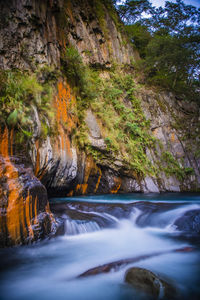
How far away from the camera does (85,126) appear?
8.28 metres

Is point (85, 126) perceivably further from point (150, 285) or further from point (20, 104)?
point (150, 285)

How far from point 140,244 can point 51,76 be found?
239 inches

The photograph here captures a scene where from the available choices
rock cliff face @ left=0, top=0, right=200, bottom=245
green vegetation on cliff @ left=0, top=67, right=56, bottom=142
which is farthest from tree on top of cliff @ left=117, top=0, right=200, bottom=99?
green vegetation on cliff @ left=0, top=67, right=56, bottom=142

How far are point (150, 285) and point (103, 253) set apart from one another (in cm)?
161

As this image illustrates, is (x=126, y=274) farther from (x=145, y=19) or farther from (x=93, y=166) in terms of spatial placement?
(x=145, y=19)

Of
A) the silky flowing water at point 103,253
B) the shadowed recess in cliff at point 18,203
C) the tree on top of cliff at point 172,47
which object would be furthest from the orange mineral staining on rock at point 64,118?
the tree on top of cliff at point 172,47

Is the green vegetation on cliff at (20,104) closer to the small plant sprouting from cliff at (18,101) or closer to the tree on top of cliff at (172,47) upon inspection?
the small plant sprouting from cliff at (18,101)

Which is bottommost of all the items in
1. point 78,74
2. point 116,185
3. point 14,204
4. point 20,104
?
point 116,185

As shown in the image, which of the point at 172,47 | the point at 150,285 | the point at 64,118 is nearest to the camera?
the point at 150,285

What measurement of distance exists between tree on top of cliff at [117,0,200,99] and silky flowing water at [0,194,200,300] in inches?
505

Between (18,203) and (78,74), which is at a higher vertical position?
(78,74)

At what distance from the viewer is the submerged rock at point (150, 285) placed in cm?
211

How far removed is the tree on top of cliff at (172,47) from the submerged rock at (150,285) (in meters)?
15.1

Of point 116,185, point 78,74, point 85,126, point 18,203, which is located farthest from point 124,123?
point 18,203
